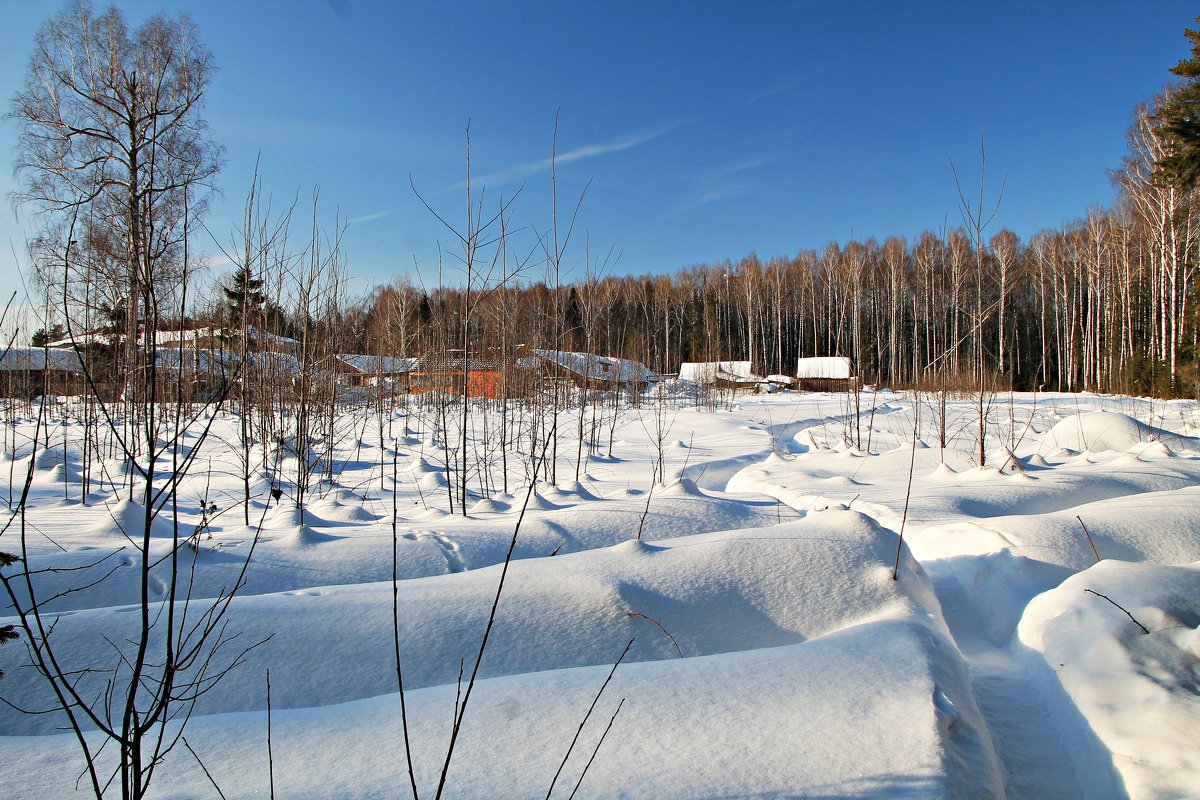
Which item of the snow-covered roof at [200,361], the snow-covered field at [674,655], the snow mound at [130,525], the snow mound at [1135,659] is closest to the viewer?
the snow-covered field at [674,655]

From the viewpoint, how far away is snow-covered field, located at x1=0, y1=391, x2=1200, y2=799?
133 centimetres

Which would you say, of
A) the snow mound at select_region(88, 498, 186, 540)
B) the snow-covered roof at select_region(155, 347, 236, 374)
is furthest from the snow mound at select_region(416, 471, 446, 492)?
the snow mound at select_region(88, 498, 186, 540)

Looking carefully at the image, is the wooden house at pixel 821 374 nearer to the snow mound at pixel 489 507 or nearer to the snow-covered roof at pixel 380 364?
the snow-covered roof at pixel 380 364

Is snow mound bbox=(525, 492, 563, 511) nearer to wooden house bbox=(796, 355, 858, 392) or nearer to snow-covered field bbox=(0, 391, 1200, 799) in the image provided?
snow-covered field bbox=(0, 391, 1200, 799)

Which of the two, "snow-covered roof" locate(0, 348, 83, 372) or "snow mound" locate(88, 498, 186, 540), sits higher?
"snow-covered roof" locate(0, 348, 83, 372)

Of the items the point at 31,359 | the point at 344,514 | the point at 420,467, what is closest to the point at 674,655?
the point at 344,514

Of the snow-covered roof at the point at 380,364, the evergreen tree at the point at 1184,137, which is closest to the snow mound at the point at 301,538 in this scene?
the snow-covered roof at the point at 380,364

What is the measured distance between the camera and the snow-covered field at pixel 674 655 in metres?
1.33

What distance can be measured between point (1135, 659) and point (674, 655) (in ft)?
4.60

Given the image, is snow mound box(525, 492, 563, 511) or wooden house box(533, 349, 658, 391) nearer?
snow mound box(525, 492, 563, 511)

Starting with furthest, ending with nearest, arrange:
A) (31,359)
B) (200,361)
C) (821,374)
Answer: (821,374), (31,359), (200,361)

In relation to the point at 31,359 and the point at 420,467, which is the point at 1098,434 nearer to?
the point at 420,467

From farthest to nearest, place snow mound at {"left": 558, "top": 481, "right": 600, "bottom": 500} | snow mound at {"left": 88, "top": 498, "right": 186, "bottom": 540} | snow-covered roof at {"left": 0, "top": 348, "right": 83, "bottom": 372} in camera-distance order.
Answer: snow-covered roof at {"left": 0, "top": 348, "right": 83, "bottom": 372}
snow mound at {"left": 558, "top": 481, "right": 600, "bottom": 500}
snow mound at {"left": 88, "top": 498, "right": 186, "bottom": 540}

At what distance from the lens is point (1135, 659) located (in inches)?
72.3
